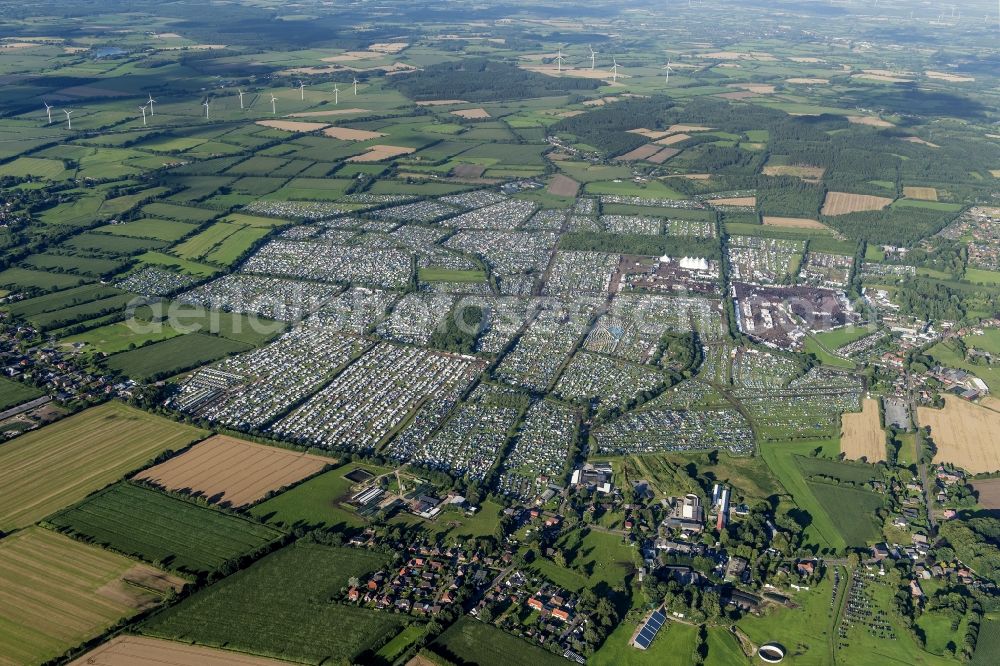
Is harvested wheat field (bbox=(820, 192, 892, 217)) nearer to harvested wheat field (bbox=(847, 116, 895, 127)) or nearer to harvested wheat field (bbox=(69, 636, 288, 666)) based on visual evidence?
harvested wheat field (bbox=(847, 116, 895, 127))

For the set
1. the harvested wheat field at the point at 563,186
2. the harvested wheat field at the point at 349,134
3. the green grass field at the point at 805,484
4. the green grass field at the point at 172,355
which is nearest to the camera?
the green grass field at the point at 805,484

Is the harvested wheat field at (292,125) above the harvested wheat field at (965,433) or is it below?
above

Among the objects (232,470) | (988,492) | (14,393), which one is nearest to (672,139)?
(988,492)

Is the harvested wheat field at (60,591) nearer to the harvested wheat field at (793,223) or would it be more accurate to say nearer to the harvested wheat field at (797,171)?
the harvested wheat field at (793,223)

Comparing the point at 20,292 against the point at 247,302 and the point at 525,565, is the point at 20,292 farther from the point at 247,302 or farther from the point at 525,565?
the point at 525,565

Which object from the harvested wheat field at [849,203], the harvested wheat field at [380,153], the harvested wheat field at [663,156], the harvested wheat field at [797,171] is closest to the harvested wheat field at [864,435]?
the harvested wheat field at [849,203]

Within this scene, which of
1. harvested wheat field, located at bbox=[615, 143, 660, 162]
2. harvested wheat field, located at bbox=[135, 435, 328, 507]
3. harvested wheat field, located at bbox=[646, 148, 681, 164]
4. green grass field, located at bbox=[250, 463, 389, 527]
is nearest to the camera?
green grass field, located at bbox=[250, 463, 389, 527]

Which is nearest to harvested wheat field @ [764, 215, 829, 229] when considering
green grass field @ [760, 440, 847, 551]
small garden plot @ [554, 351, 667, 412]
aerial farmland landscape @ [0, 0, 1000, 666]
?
aerial farmland landscape @ [0, 0, 1000, 666]
